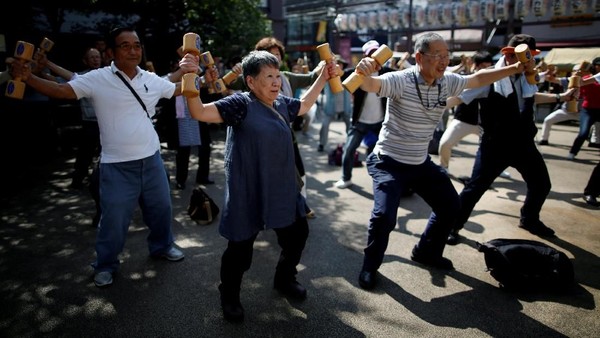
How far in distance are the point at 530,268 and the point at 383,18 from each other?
1600 centimetres

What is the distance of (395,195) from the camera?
3.05m

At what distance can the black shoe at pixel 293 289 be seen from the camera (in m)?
2.99

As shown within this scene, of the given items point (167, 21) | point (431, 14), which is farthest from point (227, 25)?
point (431, 14)

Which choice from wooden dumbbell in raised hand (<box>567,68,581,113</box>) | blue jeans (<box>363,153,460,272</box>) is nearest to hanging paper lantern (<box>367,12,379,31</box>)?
wooden dumbbell in raised hand (<box>567,68,581,113</box>)

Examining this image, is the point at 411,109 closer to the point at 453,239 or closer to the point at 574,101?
the point at 453,239

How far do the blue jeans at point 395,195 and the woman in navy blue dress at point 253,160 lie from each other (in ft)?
2.42

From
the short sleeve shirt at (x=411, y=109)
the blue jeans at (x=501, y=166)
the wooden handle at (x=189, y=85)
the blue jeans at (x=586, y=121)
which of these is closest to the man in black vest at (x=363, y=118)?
the blue jeans at (x=501, y=166)

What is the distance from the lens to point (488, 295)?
10.0 feet

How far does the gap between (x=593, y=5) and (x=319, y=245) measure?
1290 cm

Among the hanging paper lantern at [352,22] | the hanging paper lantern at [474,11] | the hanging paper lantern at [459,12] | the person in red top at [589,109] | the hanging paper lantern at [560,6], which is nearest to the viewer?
the person in red top at [589,109]

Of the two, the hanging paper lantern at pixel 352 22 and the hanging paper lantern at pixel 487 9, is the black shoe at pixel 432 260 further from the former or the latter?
the hanging paper lantern at pixel 352 22

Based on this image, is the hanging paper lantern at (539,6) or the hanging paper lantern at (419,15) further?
the hanging paper lantern at (419,15)

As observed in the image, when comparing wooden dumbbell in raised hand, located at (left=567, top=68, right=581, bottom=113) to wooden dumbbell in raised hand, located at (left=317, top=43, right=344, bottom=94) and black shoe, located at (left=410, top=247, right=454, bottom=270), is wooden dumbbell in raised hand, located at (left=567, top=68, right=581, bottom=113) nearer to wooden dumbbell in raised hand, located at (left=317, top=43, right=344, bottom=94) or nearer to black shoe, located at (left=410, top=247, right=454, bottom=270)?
black shoe, located at (left=410, top=247, right=454, bottom=270)

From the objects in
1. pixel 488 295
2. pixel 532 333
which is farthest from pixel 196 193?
pixel 532 333
